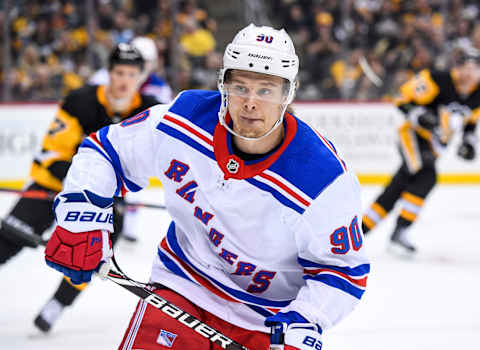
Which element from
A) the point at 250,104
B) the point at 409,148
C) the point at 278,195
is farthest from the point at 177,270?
the point at 409,148

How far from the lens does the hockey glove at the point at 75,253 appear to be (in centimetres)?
155

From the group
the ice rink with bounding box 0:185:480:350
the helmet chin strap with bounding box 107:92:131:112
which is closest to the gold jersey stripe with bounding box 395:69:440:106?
the ice rink with bounding box 0:185:480:350

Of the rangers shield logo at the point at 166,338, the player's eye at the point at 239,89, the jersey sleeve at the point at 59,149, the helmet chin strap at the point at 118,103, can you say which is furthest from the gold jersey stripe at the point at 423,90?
the rangers shield logo at the point at 166,338

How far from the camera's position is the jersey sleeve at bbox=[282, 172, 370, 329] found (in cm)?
144

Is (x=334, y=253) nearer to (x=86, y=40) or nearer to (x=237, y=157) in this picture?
(x=237, y=157)

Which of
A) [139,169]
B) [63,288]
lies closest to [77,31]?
[63,288]

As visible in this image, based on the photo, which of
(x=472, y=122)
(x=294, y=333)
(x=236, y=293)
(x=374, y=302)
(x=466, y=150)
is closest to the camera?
(x=294, y=333)

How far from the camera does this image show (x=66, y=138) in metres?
2.66

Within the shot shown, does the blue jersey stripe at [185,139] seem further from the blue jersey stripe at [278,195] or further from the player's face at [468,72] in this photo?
the player's face at [468,72]

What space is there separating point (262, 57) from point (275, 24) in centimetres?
560

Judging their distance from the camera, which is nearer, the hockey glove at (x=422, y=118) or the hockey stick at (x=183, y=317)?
the hockey stick at (x=183, y=317)

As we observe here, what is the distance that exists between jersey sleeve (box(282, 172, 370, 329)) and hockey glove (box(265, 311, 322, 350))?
0.05 feet

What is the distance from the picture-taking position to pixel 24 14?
580 cm

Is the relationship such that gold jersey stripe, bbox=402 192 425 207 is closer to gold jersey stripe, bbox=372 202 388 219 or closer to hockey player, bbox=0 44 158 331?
gold jersey stripe, bbox=372 202 388 219
